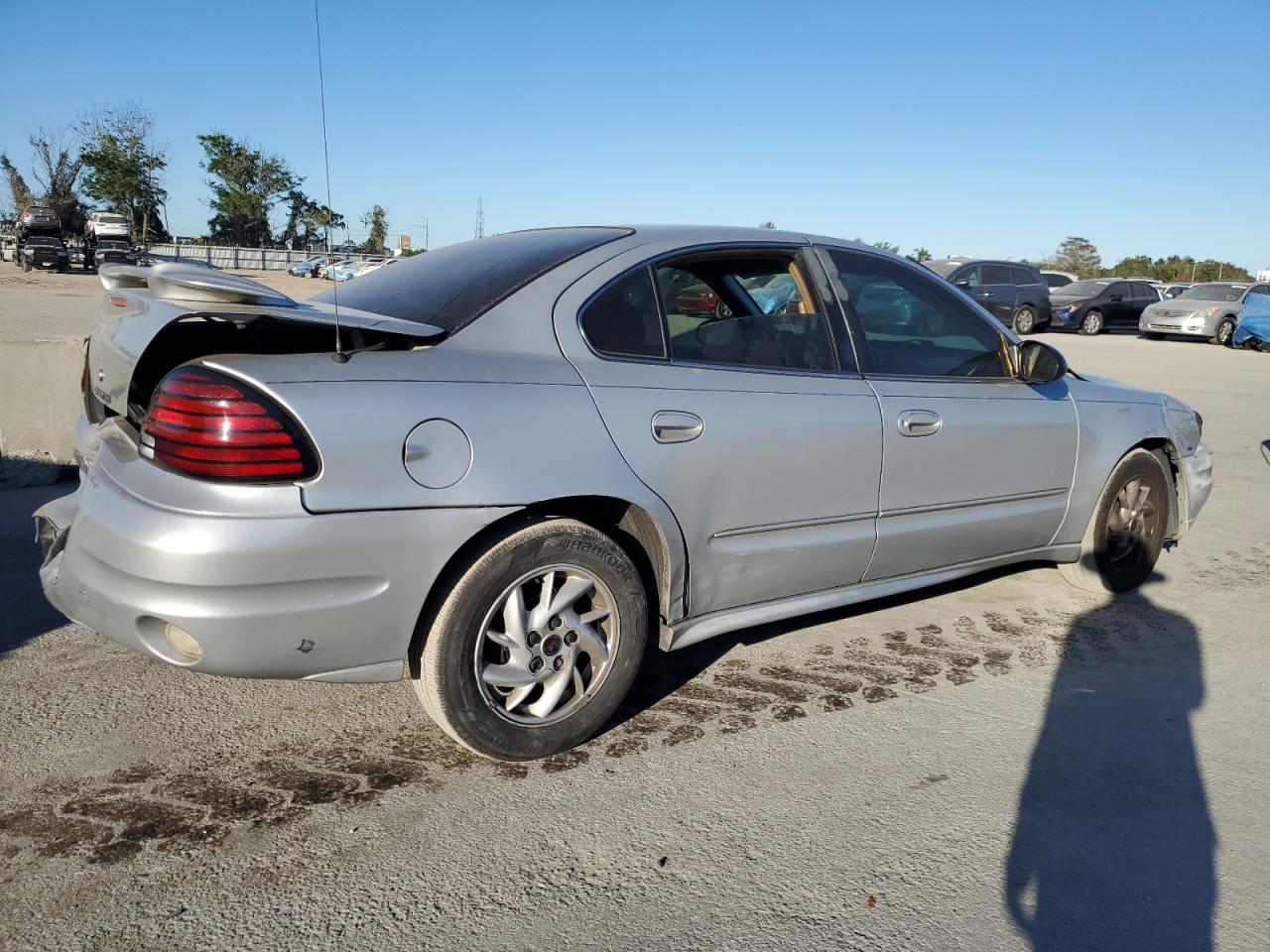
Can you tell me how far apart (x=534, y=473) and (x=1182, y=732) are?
235cm

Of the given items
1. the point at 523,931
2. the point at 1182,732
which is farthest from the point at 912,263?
the point at 523,931

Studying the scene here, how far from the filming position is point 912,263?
13.6ft

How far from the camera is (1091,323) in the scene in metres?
25.9

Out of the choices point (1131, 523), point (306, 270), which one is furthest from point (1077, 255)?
point (1131, 523)

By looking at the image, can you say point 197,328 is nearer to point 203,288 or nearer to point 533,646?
point 203,288

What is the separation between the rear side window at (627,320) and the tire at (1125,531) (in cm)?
247

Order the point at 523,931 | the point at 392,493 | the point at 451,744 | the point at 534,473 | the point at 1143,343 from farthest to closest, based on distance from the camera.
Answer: the point at 1143,343, the point at 451,744, the point at 534,473, the point at 392,493, the point at 523,931

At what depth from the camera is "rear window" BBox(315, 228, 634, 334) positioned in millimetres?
3121

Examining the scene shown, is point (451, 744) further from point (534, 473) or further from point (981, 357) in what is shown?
point (981, 357)

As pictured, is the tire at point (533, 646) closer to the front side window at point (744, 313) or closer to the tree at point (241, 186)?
the front side window at point (744, 313)

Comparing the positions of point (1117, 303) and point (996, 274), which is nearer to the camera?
point (996, 274)

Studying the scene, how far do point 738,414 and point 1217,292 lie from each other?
25.3m

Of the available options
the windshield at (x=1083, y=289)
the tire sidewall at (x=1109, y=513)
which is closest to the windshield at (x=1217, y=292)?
the windshield at (x=1083, y=289)

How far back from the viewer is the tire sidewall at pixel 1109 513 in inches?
183
